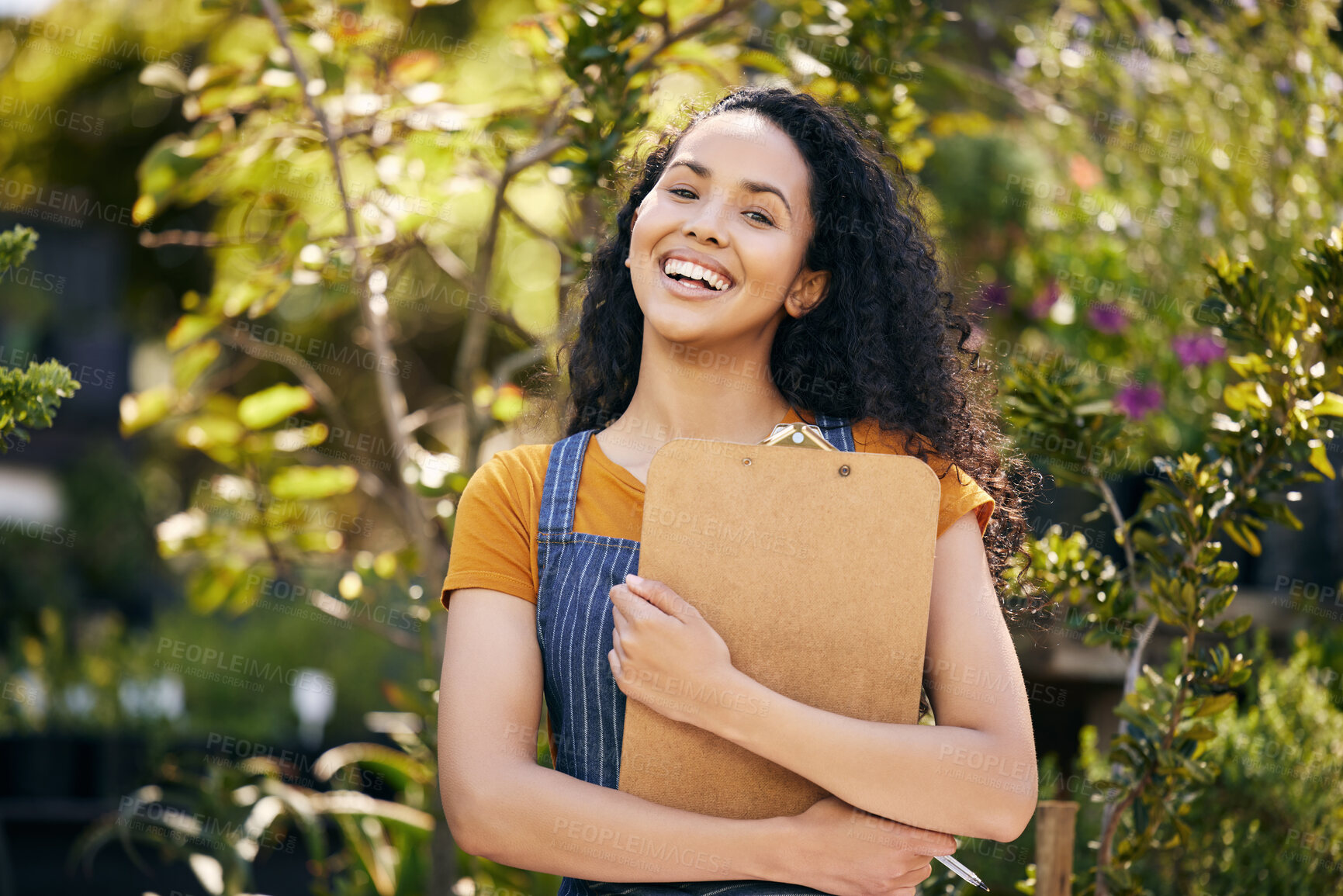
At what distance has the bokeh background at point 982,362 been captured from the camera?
5.85 feet

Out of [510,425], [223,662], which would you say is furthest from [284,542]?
[223,662]

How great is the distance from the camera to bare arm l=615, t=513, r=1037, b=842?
1.18 metres

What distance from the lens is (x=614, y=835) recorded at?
3.96 feet

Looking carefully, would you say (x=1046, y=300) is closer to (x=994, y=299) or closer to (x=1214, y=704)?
(x=994, y=299)

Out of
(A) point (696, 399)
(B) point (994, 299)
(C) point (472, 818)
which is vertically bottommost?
(B) point (994, 299)

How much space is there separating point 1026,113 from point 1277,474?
2876 millimetres

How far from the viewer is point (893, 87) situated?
2283 millimetres

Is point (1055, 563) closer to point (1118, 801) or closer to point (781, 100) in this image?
point (1118, 801)

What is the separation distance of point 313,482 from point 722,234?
1.55m

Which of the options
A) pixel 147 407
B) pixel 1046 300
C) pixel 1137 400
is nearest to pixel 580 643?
pixel 147 407

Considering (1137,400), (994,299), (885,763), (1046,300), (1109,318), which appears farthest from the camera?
(994,299)

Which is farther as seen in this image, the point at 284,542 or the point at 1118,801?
the point at 284,542

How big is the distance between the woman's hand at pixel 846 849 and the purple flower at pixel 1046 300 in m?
3.03

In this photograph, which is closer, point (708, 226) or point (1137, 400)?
point (708, 226)
